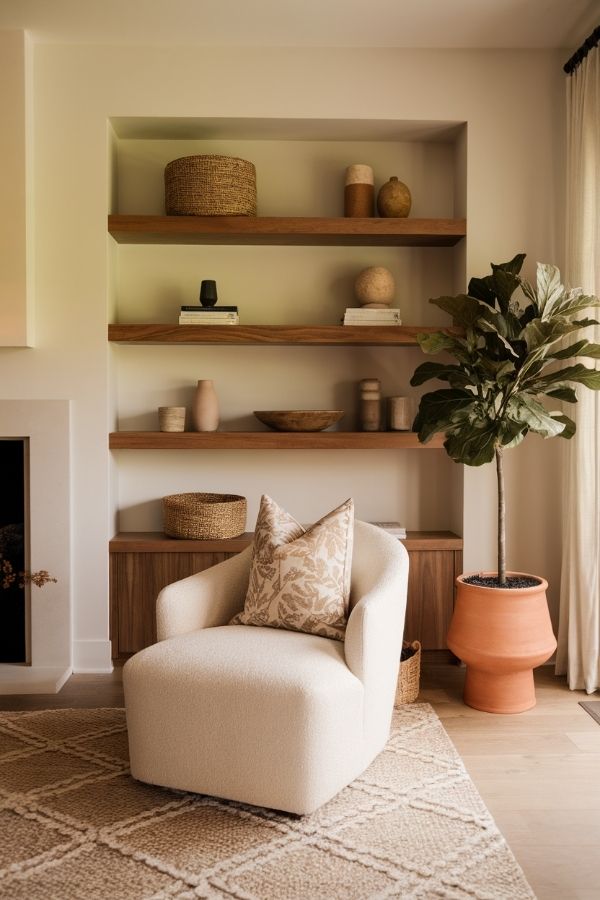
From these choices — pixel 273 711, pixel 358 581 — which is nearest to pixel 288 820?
pixel 273 711

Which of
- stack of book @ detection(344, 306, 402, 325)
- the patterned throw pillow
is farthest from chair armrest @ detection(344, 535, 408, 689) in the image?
stack of book @ detection(344, 306, 402, 325)

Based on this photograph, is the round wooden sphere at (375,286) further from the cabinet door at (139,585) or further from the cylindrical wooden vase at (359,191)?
the cabinet door at (139,585)

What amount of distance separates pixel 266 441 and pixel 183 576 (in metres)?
0.70

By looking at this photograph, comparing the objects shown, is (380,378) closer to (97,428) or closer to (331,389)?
(331,389)

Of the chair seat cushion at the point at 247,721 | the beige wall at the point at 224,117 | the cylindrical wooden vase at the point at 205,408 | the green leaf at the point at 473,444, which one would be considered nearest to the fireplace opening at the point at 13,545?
the beige wall at the point at 224,117

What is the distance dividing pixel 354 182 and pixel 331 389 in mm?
960

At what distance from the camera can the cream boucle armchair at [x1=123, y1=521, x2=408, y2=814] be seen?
215 centimetres

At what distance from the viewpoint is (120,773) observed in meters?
2.48

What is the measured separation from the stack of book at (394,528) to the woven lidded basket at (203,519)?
65 centimetres

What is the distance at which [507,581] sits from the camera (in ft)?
10.5

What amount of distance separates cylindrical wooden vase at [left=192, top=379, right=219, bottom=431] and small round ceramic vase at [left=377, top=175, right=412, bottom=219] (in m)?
1.13

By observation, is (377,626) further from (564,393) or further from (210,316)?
(210,316)

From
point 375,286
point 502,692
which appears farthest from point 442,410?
point 502,692

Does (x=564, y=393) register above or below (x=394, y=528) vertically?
above
